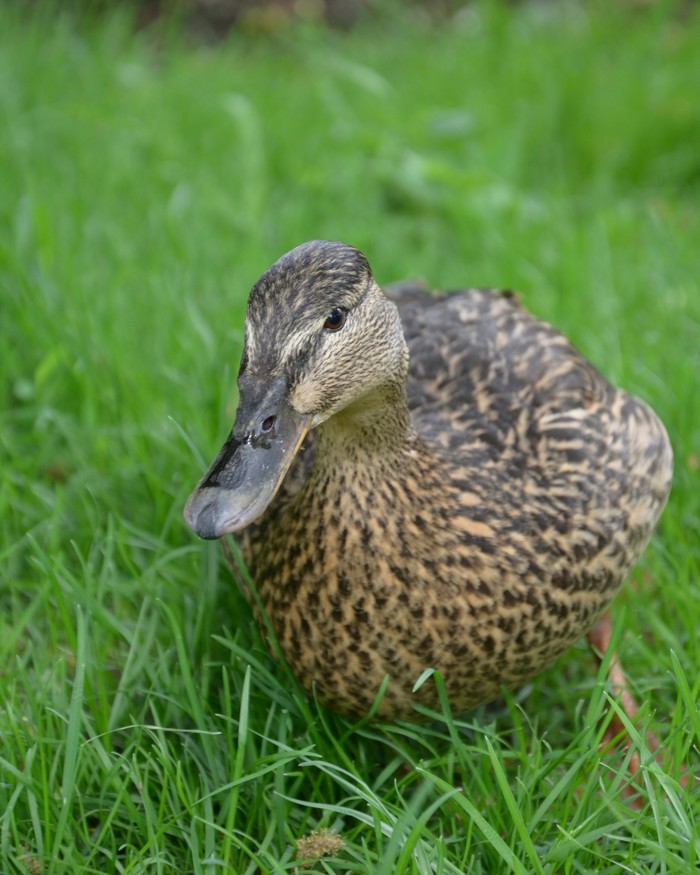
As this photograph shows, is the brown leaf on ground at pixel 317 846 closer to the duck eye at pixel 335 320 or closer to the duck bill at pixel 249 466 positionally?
the duck bill at pixel 249 466

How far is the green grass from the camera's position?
2.01 meters

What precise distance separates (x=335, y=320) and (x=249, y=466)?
0.94 feet

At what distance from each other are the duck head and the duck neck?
64mm

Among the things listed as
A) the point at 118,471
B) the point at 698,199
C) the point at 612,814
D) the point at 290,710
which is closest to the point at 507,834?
the point at 612,814

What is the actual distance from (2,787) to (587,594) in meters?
1.10

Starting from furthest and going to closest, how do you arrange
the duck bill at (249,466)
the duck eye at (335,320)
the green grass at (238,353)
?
the green grass at (238,353) < the duck eye at (335,320) < the duck bill at (249,466)

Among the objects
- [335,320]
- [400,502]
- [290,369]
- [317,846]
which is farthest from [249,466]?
[317,846]

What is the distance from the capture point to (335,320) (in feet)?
6.29

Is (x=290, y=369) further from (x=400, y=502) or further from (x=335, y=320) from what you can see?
(x=400, y=502)

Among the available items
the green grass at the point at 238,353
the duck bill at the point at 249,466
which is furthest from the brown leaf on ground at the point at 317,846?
the duck bill at the point at 249,466

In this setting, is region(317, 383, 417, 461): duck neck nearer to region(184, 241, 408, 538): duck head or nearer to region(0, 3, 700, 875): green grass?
region(184, 241, 408, 538): duck head

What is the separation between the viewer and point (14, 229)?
3.71m

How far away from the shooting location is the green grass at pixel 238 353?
201 cm

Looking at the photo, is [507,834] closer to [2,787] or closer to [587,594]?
[587,594]
